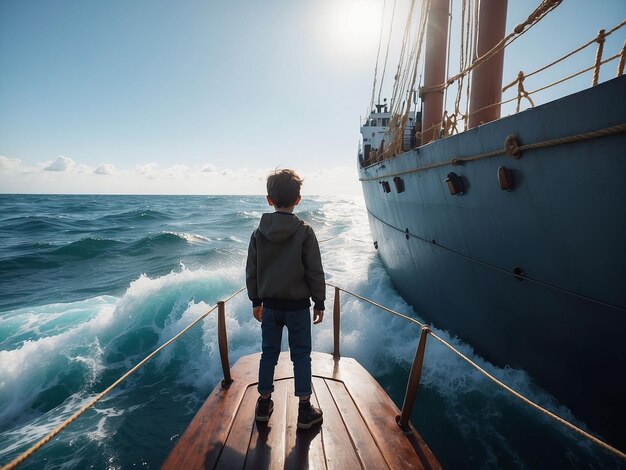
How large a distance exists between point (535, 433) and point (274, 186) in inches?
179

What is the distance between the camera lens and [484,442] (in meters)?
3.73

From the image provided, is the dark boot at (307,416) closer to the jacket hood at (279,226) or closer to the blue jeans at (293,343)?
the blue jeans at (293,343)

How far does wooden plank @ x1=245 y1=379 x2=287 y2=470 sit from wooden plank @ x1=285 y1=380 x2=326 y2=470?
4cm

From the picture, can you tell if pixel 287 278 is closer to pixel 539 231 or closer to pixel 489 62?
pixel 539 231

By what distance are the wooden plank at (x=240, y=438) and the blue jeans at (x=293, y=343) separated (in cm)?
33

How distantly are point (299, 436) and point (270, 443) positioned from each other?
0.23 m

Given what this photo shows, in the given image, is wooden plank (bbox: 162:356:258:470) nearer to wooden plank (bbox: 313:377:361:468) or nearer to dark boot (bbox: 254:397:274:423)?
dark boot (bbox: 254:397:274:423)

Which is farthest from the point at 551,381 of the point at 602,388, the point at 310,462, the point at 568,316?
the point at 310,462

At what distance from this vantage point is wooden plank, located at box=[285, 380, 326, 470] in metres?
2.05

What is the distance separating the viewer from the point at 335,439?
228cm

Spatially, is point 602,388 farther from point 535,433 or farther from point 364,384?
point 364,384

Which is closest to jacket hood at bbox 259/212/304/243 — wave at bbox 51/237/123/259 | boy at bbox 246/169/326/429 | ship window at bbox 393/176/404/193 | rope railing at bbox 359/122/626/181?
boy at bbox 246/169/326/429

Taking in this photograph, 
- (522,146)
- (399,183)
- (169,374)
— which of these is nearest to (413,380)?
(522,146)

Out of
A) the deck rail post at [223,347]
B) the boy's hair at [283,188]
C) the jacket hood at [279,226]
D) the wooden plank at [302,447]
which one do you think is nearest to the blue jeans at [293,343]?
the wooden plank at [302,447]
